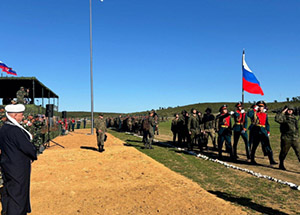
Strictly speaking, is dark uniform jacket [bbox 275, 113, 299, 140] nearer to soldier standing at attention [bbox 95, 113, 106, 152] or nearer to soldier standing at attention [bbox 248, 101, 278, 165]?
soldier standing at attention [bbox 248, 101, 278, 165]

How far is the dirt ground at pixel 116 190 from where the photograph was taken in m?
4.84

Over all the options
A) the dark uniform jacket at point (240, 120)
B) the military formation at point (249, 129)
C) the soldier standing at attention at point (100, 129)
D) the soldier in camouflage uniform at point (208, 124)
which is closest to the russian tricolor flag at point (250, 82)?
the military formation at point (249, 129)

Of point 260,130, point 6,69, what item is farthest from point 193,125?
point 6,69

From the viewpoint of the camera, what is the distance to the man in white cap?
11.6 ft

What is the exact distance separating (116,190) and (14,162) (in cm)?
312

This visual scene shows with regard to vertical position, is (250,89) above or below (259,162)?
above

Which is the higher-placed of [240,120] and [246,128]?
[240,120]

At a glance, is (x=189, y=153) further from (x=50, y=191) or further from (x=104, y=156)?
(x=50, y=191)

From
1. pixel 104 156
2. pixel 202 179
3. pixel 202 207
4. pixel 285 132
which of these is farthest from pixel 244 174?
pixel 104 156

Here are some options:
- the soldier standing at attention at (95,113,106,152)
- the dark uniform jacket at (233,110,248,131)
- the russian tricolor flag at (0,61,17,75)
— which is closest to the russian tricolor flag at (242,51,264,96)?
the dark uniform jacket at (233,110,248,131)

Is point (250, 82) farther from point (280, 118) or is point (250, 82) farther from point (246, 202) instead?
point (246, 202)

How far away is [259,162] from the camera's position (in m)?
9.47

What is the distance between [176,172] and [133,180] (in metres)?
1.70

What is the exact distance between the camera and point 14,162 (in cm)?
357
